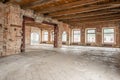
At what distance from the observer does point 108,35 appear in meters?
10.9

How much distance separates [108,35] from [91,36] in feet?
6.00

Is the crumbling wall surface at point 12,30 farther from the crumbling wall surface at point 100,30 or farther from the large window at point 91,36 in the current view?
the large window at point 91,36

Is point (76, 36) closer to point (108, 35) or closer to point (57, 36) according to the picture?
point (108, 35)

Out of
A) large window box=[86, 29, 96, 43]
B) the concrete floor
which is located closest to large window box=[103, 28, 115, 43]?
large window box=[86, 29, 96, 43]

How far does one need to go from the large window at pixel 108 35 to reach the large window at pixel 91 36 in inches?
42.5

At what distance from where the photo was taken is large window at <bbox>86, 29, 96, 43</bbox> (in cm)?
1166

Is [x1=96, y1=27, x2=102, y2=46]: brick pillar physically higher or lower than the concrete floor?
higher

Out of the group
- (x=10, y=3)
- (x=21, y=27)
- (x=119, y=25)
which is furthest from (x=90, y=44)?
(x=10, y=3)

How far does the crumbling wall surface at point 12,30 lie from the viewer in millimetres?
4988

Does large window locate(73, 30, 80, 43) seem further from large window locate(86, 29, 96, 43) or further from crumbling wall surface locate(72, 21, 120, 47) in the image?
large window locate(86, 29, 96, 43)

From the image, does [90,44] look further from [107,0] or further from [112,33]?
[107,0]

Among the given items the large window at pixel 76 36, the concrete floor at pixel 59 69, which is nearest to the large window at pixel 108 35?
the large window at pixel 76 36

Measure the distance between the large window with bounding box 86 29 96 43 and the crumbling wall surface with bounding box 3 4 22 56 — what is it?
28.1 ft

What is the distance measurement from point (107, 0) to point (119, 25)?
22.2 feet
